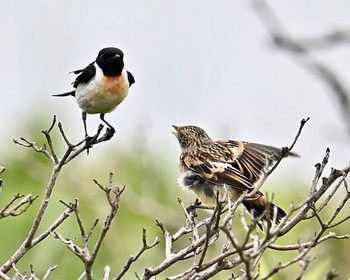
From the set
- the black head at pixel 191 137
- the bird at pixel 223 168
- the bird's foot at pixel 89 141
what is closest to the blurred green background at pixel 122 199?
the black head at pixel 191 137

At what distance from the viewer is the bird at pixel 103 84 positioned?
15.3 feet

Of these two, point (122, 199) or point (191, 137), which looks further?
point (122, 199)

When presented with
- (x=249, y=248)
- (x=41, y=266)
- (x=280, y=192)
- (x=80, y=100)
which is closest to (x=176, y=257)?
(x=249, y=248)

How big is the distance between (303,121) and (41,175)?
14.4 ft

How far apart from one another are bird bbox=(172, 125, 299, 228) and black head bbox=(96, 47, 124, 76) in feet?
2.92

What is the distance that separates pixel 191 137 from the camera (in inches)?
253

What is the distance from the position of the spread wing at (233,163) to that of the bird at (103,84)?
0.93m

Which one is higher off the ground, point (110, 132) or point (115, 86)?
point (115, 86)

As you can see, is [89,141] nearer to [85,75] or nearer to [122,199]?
[85,75]

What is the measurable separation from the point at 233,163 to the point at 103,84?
4.48 ft

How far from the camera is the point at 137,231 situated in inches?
288

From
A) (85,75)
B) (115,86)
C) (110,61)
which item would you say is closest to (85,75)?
(85,75)

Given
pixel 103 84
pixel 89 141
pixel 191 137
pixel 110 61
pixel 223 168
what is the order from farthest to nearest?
pixel 191 137, pixel 223 168, pixel 110 61, pixel 103 84, pixel 89 141

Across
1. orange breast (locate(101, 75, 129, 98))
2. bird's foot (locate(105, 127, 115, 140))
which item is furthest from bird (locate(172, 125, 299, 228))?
bird's foot (locate(105, 127, 115, 140))
